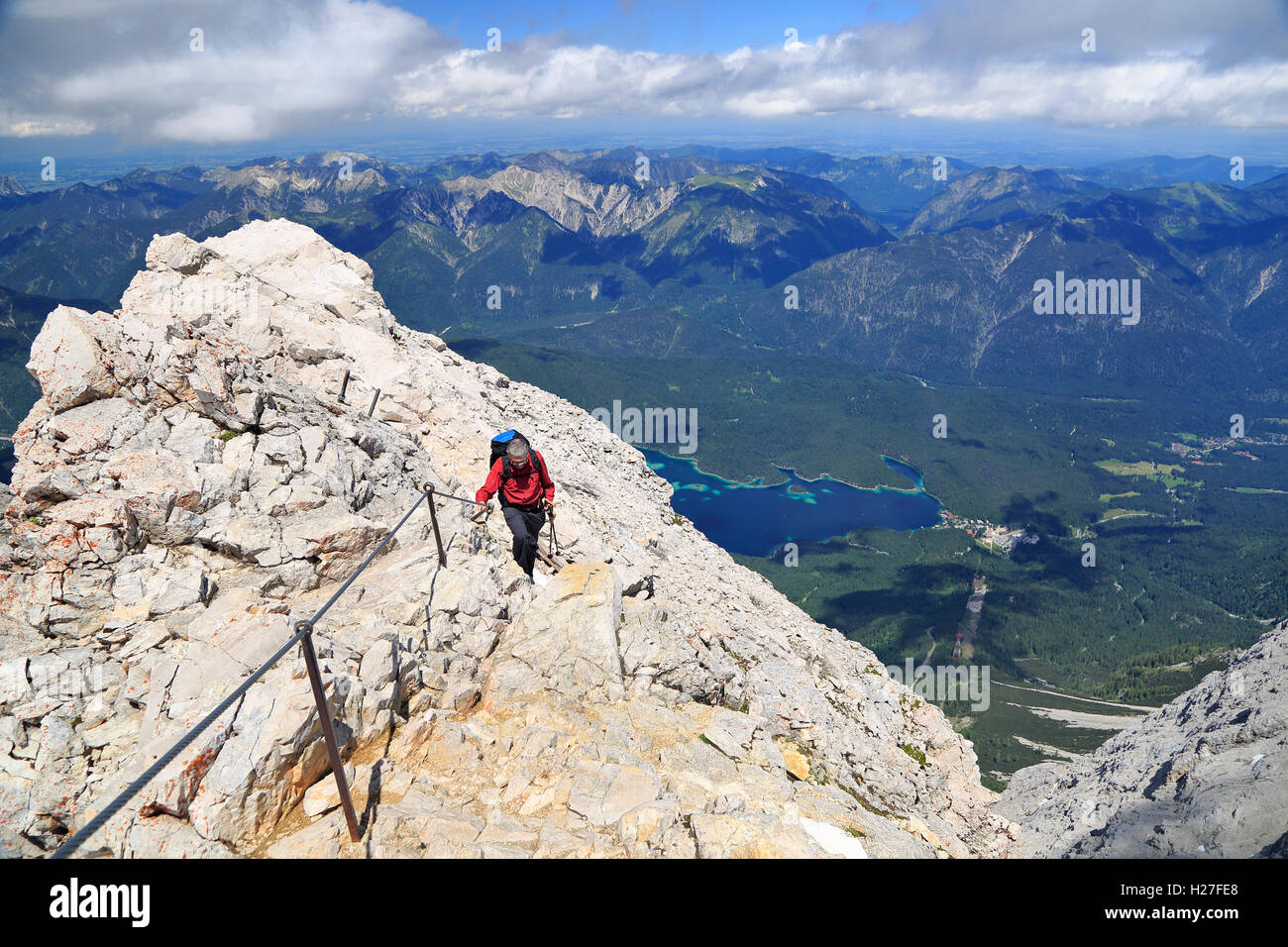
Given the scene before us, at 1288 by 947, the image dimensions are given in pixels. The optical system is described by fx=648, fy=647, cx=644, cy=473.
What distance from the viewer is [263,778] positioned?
11.7 m

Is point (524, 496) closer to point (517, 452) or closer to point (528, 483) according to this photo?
point (528, 483)

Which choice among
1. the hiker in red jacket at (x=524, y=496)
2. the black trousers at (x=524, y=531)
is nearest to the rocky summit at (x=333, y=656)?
the black trousers at (x=524, y=531)

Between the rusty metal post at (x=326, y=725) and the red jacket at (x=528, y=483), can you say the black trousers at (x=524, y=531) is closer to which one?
the red jacket at (x=528, y=483)

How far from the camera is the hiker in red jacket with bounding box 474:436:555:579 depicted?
68.7ft

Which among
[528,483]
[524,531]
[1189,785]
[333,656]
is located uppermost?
[528,483]

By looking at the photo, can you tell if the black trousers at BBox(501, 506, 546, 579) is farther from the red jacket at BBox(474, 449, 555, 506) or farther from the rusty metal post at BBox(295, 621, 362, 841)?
the rusty metal post at BBox(295, 621, 362, 841)

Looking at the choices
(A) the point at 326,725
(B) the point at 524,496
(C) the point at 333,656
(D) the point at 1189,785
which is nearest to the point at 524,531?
(B) the point at 524,496

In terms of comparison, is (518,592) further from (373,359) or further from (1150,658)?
(1150,658)

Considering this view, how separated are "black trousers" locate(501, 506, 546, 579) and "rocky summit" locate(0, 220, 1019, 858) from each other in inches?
20.6

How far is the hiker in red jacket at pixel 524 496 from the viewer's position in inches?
824

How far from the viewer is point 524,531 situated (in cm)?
2098

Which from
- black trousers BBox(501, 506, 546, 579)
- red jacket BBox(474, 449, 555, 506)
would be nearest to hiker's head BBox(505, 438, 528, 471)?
red jacket BBox(474, 449, 555, 506)

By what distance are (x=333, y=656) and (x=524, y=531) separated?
7412 mm

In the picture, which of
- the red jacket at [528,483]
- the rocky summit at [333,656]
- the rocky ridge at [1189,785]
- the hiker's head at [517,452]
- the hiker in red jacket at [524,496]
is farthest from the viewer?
the rocky ridge at [1189,785]
